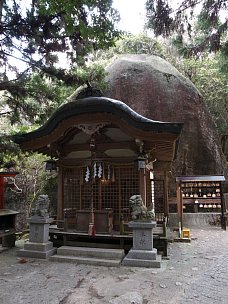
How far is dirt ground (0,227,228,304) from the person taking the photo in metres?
4.78

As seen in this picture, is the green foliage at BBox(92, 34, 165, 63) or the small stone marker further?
the green foliage at BBox(92, 34, 165, 63)

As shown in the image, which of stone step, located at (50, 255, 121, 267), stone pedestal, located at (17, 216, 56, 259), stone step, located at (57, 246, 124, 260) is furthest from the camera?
stone pedestal, located at (17, 216, 56, 259)

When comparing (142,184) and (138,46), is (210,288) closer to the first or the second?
(142,184)

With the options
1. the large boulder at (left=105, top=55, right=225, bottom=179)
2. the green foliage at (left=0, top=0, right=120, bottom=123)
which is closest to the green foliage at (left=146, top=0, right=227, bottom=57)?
the green foliage at (left=0, top=0, right=120, bottom=123)

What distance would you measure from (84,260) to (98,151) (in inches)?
143

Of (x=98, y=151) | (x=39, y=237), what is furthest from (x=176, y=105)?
(x=39, y=237)

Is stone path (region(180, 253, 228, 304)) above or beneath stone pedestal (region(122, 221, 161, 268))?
beneath

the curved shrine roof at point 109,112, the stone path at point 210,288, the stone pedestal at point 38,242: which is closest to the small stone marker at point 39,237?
the stone pedestal at point 38,242

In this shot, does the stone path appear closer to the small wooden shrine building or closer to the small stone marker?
the small wooden shrine building

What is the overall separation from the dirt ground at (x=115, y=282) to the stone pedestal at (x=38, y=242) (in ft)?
0.83

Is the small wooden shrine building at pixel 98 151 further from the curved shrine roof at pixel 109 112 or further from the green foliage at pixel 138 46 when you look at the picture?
the green foliage at pixel 138 46

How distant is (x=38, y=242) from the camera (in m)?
7.82

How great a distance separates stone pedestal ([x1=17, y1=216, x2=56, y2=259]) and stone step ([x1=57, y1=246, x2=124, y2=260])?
0.41m

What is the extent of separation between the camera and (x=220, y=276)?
6.02m
